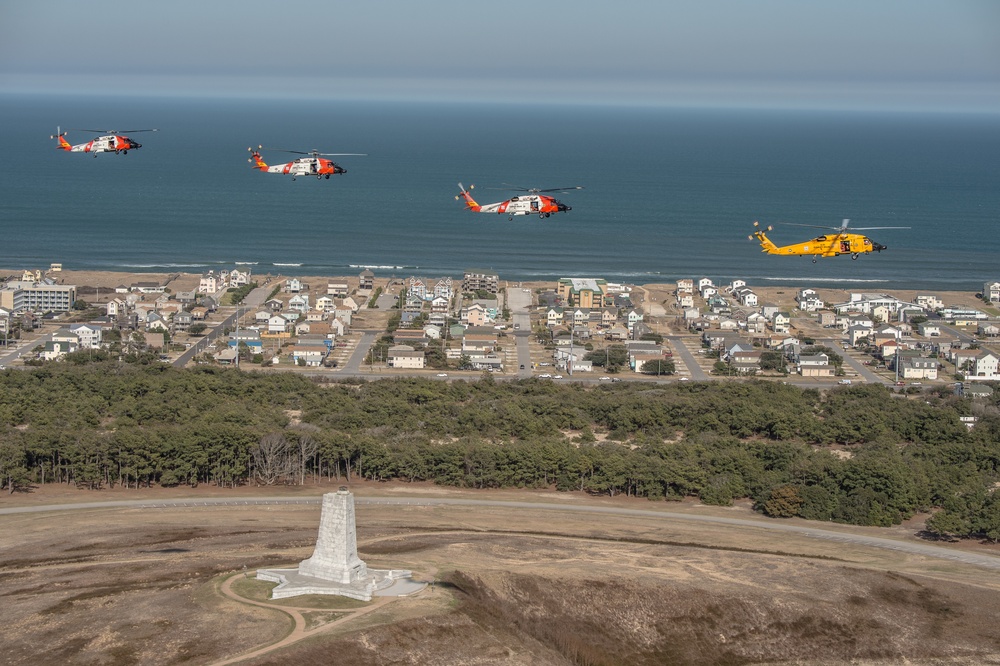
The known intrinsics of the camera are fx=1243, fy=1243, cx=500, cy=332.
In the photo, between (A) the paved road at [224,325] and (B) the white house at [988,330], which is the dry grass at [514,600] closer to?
(A) the paved road at [224,325]

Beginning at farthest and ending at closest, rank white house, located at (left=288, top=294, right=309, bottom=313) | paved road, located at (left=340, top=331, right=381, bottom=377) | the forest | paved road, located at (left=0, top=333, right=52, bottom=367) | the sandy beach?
the sandy beach → white house, located at (left=288, top=294, right=309, bottom=313) → paved road, located at (left=0, top=333, right=52, bottom=367) → paved road, located at (left=340, top=331, right=381, bottom=377) → the forest

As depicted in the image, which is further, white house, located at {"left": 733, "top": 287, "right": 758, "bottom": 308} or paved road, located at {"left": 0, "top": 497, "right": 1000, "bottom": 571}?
white house, located at {"left": 733, "top": 287, "right": 758, "bottom": 308}

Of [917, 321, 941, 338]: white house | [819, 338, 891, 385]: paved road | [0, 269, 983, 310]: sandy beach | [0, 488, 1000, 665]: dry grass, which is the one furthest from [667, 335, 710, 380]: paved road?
[0, 488, 1000, 665]: dry grass

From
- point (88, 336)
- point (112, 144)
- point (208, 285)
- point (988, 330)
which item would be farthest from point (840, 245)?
point (208, 285)

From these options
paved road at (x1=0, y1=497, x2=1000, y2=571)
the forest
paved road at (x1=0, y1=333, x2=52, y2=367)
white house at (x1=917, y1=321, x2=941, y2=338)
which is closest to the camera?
paved road at (x1=0, y1=497, x2=1000, y2=571)

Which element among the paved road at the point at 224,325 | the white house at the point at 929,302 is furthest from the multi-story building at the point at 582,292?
the white house at the point at 929,302

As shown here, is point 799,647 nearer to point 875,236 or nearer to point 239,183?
point 875,236

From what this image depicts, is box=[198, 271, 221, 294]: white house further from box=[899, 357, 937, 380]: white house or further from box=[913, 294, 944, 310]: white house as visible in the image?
box=[913, 294, 944, 310]: white house

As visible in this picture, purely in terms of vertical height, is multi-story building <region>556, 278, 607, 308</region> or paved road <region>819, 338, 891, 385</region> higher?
multi-story building <region>556, 278, 607, 308</region>
